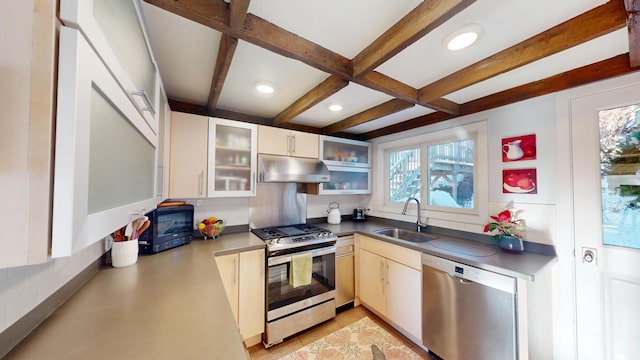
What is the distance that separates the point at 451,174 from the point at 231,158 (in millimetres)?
2254

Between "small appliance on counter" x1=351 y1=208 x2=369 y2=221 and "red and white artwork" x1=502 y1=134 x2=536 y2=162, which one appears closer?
"red and white artwork" x1=502 y1=134 x2=536 y2=162

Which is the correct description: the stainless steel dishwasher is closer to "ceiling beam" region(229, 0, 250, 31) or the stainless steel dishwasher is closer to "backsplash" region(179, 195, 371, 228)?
"backsplash" region(179, 195, 371, 228)

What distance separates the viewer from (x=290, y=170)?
2322 mm

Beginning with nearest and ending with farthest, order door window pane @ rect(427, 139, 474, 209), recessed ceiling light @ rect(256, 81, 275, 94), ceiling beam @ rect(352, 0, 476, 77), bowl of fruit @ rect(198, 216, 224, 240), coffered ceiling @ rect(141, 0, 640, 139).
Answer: ceiling beam @ rect(352, 0, 476, 77)
coffered ceiling @ rect(141, 0, 640, 139)
recessed ceiling light @ rect(256, 81, 275, 94)
bowl of fruit @ rect(198, 216, 224, 240)
door window pane @ rect(427, 139, 474, 209)

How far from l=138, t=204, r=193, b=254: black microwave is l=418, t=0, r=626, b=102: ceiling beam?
7.73ft

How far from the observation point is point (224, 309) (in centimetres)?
98

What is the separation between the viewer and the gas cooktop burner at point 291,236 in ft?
6.66

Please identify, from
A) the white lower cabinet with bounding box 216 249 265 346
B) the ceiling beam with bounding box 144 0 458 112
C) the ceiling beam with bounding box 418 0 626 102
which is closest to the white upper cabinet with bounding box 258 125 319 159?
the white lower cabinet with bounding box 216 249 265 346

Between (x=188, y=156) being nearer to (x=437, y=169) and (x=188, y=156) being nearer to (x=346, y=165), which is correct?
(x=346, y=165)

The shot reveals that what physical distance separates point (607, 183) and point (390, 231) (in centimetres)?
171

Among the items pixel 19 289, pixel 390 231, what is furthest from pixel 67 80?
pixel 390 231

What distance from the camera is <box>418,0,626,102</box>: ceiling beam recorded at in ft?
3.26

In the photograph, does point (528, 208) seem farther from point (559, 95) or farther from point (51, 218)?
point (51, 218)

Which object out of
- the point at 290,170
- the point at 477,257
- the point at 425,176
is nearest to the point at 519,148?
the point at 425,176
